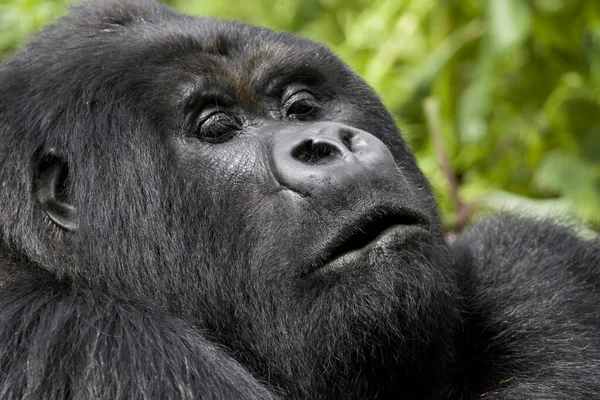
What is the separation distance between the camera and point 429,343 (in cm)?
288

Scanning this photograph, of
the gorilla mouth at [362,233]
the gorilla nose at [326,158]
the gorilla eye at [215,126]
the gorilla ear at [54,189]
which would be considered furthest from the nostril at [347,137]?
the gorilla ear at [54,189]

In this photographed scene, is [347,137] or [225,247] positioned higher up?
[347,137]

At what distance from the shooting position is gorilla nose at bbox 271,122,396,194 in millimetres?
2760

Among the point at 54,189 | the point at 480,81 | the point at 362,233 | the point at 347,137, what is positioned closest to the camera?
the point at 362,233

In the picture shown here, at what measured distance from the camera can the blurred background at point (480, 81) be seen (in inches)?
204

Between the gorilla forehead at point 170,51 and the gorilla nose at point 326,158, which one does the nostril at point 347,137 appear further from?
the gorilla forehead at point 170,51

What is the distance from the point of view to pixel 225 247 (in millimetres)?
2908

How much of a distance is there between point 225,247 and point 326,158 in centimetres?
42

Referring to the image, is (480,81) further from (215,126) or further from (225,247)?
(225,247)

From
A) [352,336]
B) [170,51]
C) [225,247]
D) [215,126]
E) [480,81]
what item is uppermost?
[170,51]

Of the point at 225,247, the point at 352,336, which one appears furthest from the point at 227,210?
the point at 352,336

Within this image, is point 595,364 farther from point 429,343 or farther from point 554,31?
point 554,31

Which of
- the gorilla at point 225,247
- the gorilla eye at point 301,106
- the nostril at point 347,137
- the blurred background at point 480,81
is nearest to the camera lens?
the gorilla at point 225,247

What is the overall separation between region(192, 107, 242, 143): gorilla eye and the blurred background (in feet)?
6.95
